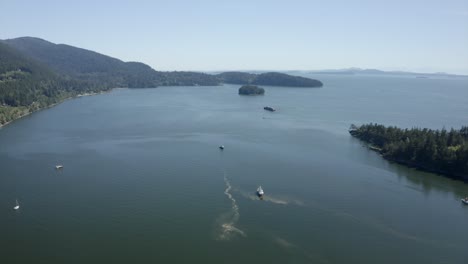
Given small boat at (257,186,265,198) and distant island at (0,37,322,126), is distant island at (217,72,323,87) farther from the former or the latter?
small boat at (257,186,265,198)

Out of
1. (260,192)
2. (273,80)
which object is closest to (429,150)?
(260,192)

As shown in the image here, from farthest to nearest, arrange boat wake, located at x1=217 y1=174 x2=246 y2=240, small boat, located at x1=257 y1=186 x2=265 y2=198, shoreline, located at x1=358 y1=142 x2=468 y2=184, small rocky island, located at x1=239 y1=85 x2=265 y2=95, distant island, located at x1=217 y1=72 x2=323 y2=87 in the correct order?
distant island, located at x1=217 y1=72 x2=323 y2=87 → small rocky island, located at x1=239 y1=85 x2=265 y2=95 → shoreline, located at x1=358 y1=142 x2=468 y2=184 → small boat, located at x1=257 y1=186 x2=265 y2=198 → boat wake, located at x1=217 y1=174 x2=246 y2=240

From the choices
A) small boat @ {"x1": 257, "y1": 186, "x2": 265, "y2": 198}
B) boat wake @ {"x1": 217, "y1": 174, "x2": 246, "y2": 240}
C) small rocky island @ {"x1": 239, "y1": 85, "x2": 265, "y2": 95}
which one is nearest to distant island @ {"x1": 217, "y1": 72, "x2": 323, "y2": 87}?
small rocky island @ {"x1": 239, "y1": 85, "x2": 265, "y2": 95}

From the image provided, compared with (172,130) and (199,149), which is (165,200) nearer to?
(199,149)

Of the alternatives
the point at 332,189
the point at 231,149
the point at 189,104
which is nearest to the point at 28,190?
the point at 231,149

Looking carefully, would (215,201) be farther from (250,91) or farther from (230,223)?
(250,91)
